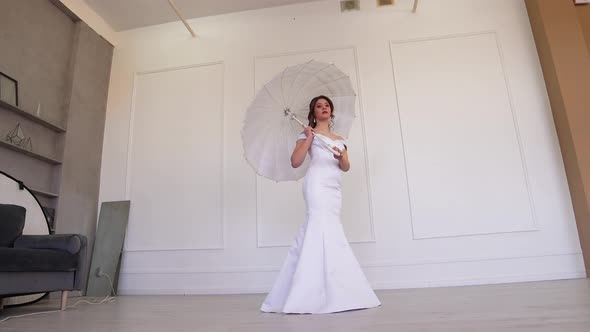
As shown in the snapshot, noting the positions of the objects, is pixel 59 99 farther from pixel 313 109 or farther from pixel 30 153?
pixel 313 109

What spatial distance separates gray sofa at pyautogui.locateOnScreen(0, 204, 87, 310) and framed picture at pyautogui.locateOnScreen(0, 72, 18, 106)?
119 centimetres

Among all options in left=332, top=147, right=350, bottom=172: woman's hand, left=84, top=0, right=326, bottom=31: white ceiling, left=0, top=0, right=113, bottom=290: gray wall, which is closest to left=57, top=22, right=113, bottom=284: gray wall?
left=0, top=0, right=113, bottom=290: gray wall

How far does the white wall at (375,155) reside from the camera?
12.0 feet

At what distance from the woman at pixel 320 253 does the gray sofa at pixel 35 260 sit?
5.32ft

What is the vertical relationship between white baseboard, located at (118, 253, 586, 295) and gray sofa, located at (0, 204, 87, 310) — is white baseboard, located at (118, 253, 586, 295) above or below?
below

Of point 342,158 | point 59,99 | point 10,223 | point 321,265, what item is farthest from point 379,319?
point 59,99

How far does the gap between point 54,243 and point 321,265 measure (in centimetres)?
211

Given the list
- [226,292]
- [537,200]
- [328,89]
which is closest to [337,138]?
[328,89]

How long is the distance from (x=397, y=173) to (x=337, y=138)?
1683mm

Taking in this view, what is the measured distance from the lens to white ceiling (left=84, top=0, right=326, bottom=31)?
449 cm

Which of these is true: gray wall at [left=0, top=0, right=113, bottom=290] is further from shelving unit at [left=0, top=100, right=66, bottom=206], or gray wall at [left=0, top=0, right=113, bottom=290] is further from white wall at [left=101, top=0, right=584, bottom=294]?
white wall at [left=101, top=0, right=584, bottom=294]

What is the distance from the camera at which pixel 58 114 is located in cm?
400

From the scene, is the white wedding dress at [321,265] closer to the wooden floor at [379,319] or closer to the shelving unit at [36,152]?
the wooden floor at [379,319]

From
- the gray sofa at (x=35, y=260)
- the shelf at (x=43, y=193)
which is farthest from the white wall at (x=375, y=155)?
the gray sofa at (x=35, y=260)
